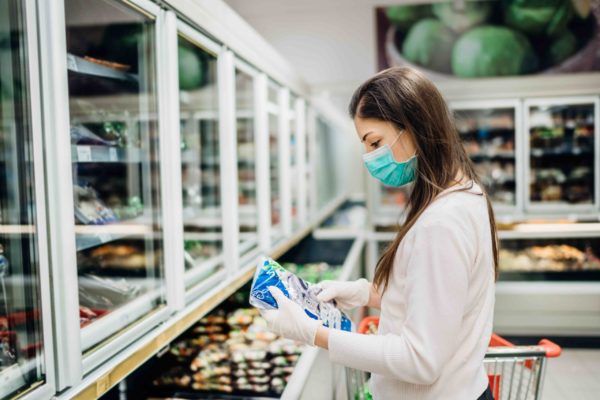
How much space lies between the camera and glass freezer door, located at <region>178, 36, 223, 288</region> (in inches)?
160

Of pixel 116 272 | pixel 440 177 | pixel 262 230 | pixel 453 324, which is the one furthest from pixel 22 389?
pixel 262 230

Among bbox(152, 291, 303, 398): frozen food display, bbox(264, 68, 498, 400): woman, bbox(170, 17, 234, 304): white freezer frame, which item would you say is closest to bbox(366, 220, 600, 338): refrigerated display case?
bbox(152, 291, 303, 398): frozen food display

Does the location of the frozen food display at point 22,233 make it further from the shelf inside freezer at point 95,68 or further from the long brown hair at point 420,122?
the long brown hair at point 420,122

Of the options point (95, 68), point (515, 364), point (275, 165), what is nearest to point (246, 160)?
point (275, 165)

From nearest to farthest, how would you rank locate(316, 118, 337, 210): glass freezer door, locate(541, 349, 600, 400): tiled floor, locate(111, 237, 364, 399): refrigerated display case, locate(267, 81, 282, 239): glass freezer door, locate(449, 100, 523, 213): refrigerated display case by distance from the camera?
locate(111, 237, 364, 399): refrigerated display case < locate(541, 349, 600, 400): tiled floor < locate(267, 81, 282, 239): glass freezer door < locate(449, 100, 523, 213): refrigerated display case < locate(316, 118, 337, 210): glass freezer door

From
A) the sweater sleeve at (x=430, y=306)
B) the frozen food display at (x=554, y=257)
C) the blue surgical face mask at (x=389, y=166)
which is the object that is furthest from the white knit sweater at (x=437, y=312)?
the frozen food display at (x=554, y=257)

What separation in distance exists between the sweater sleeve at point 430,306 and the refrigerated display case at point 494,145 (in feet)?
16.3

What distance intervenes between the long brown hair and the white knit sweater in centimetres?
5

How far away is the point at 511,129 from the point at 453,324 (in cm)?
531

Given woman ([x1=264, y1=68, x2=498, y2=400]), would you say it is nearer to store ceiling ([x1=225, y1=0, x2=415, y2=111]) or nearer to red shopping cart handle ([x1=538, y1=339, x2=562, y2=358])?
red shopping cart handle ([x1=538, y1=339, x2=562, y2=358])

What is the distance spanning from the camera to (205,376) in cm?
271

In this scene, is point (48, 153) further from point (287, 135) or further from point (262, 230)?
point (287, 135)

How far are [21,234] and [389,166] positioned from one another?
3.33 ft

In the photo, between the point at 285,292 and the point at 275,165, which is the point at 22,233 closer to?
the point at 285,292
